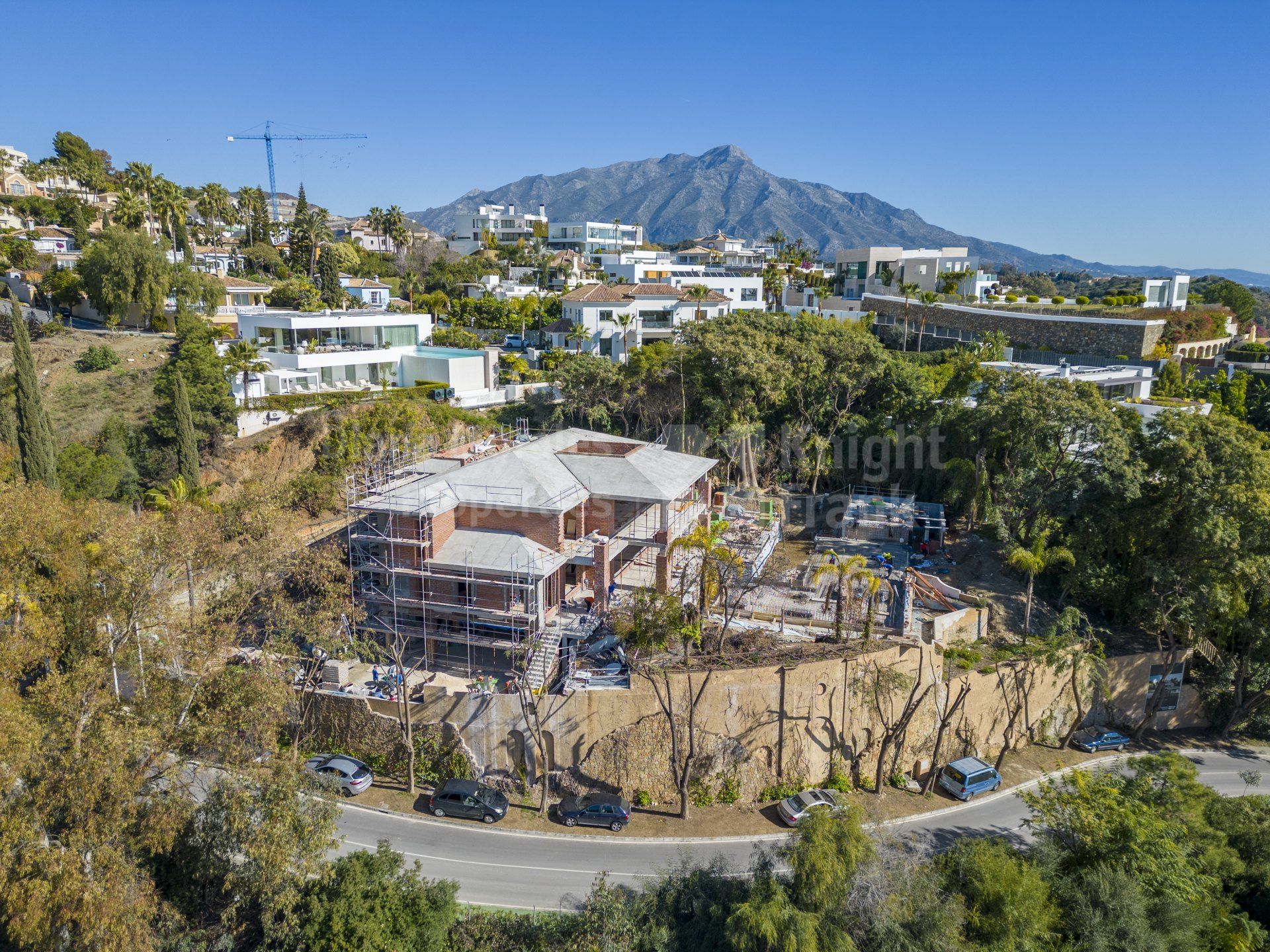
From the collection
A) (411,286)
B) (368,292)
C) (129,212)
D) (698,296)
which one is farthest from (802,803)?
(129,212)

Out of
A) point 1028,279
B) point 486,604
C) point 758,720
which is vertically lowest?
point 758,720

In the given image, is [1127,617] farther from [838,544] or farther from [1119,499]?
[838,544]

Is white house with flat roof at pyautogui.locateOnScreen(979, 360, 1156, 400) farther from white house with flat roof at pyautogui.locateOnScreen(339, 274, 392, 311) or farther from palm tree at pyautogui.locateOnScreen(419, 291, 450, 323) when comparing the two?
white house with flat roof at pyautogui.locateOnScreen(339, 274, 392, 311)

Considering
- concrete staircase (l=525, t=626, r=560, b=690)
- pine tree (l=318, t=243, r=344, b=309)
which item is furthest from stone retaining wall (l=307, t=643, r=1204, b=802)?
pine tree (l=318, t=243, r=344, b=309)

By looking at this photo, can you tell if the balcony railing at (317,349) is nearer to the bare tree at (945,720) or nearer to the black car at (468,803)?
the black car at (468,803)

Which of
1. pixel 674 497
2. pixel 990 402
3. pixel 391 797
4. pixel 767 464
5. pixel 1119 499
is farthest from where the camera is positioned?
pixel 767 464

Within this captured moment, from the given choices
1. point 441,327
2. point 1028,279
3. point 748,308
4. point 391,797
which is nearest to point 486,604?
point 391,797

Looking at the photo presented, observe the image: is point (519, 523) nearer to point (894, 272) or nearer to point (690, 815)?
point (690, 815)
